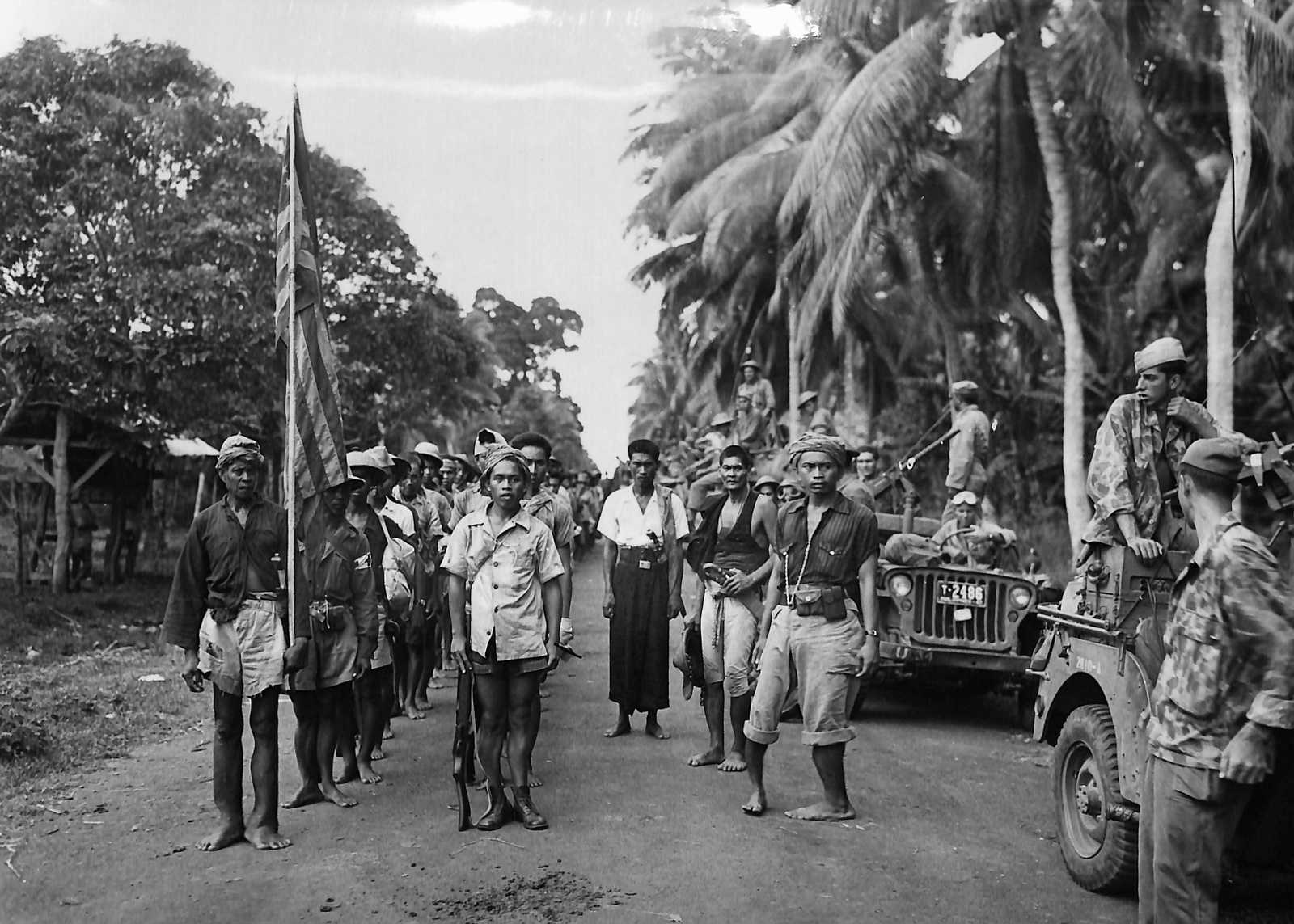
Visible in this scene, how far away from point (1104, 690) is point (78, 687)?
358 inches

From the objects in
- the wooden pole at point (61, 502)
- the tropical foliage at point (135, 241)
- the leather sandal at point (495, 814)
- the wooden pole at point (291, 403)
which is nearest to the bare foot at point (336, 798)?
the leather sandal at point (495, 814)

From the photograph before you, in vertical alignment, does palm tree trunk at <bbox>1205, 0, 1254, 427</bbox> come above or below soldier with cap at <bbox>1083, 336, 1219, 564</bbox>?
above

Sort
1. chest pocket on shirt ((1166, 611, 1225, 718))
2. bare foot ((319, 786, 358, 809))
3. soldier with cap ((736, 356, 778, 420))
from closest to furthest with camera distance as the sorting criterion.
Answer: chest pocket on shirt ((1166, 611, 1225, 718)) → bare foot ((319, 786, 358, 809)) → soldier with cap ((736, 356, 778, 420))

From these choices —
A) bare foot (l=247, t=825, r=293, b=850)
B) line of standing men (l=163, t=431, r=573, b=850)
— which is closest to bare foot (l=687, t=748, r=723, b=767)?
line of standing men (l=163, t=431, r=573, b=850)

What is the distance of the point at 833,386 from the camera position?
3572cm

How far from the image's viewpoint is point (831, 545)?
6.49 metres

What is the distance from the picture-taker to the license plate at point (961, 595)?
375 inches

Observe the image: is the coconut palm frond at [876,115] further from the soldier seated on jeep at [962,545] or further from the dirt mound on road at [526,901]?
the dirt mound on road at [526,901]

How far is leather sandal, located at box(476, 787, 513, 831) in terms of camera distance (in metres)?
6.29

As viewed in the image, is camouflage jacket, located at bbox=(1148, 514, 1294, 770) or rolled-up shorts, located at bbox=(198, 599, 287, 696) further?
rolled-up shorts, located at bbox=(198, 599, 287, 696)

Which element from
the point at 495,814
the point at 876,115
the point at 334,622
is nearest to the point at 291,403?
the point at 334,622

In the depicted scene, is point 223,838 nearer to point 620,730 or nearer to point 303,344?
point 303,344

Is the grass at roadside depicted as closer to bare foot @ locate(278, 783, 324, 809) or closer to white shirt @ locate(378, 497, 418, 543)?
bare foot @ locate(278, 783, 324, 809)

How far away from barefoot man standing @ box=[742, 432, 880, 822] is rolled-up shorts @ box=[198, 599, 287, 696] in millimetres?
2354
